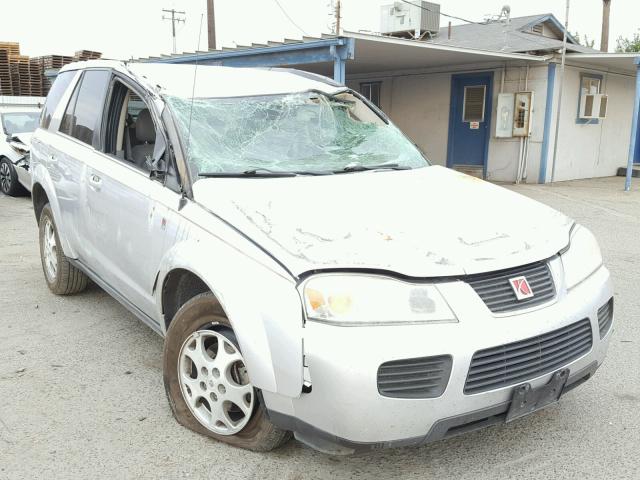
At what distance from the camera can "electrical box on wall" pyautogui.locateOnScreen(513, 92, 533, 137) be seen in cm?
1437

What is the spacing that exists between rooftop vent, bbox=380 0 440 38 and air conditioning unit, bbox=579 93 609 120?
6.43 m

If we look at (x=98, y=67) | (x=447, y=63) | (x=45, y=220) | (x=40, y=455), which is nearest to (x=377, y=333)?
(x=40, y=455)

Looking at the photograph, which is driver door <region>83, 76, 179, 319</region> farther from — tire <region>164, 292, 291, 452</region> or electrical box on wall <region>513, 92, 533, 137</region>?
electrical box on wall <region>513, 92, 533, 137</region>

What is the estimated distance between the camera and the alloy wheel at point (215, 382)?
2.72 metres

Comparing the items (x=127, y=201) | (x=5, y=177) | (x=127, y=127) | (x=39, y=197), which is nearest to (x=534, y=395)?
(x=127, y=201)

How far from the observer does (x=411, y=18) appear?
66.0 ft

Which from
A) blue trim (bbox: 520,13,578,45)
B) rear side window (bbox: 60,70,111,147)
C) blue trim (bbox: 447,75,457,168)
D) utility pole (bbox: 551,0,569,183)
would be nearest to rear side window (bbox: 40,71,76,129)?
rear side window (bbox: 60,70,111,147)

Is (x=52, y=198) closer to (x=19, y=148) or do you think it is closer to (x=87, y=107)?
(x=87, y=107)

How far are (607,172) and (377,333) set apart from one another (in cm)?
1734

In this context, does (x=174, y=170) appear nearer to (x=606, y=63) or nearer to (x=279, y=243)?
(x=279, y=243)

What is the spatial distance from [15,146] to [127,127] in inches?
318

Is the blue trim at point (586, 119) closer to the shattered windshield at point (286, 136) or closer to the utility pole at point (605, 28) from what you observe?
the shattered windshield at point (286, 136)

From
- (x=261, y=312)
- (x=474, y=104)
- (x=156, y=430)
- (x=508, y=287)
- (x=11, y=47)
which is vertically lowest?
(x=156, y=430)

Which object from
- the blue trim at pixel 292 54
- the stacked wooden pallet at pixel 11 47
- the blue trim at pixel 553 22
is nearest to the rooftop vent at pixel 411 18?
the blue trim at pixel 553 22
